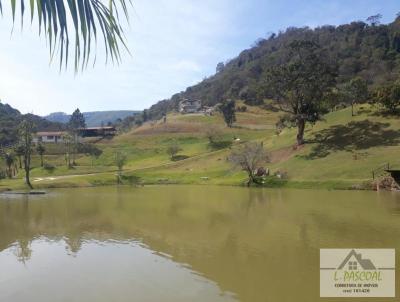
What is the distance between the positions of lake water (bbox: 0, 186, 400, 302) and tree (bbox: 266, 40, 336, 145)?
117 ft

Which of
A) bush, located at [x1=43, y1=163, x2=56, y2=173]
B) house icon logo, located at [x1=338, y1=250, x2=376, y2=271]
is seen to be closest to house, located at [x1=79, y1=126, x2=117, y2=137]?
bush, located at [x1=43, y1=163, x2=56, y2=173]

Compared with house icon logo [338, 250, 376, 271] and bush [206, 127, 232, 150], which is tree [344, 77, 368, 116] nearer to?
bush [206, 127, 232, 150]

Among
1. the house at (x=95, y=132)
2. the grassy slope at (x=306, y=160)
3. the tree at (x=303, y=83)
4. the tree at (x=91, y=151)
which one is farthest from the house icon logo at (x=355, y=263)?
the house at (x=95, y=132)

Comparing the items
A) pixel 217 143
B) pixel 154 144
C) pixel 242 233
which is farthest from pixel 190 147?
pixel 242 233

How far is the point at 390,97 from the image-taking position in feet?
278

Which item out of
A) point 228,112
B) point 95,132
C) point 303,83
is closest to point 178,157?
point 303,83

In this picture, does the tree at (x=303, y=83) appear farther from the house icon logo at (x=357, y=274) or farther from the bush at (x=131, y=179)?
the house icon logo at (x=357, y=274)

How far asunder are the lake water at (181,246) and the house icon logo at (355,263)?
4.66ft

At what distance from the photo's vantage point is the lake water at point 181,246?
1742 centimetres

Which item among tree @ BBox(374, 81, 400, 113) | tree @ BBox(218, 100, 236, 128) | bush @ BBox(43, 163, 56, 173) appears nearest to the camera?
tree @ BBox(374, 81, 400, 113)

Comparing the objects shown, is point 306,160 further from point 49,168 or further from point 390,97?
point 49,168

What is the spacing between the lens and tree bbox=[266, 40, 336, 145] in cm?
7962

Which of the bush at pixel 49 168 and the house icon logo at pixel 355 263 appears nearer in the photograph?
the house icon logo at pixel 355 263

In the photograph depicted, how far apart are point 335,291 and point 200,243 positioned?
1127cm
